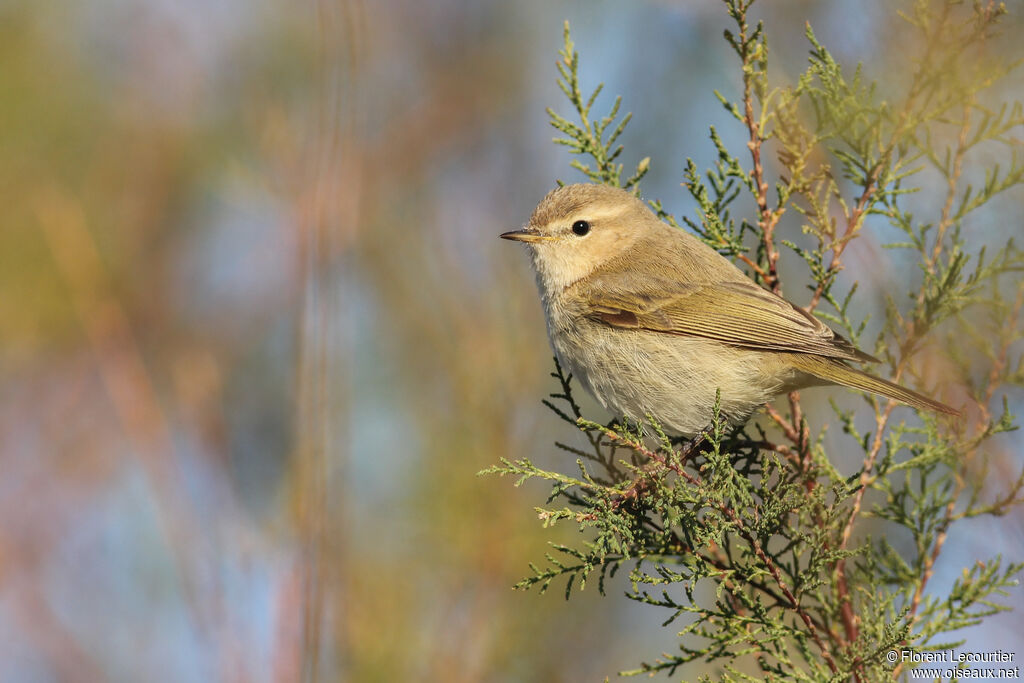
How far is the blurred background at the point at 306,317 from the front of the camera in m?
2.91

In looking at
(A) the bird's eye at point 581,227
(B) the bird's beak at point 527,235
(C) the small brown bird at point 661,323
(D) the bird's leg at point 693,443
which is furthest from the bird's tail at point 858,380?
(B) the bird's beak at point 527,235

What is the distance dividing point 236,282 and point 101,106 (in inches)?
65.2

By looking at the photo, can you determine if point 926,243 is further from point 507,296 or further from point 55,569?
point 55,569

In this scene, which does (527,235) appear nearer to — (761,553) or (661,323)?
(661,323)

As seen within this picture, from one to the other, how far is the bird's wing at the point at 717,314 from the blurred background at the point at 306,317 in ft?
1.33

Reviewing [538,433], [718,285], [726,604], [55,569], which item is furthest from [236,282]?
[726,604]

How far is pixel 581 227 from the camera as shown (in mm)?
4059

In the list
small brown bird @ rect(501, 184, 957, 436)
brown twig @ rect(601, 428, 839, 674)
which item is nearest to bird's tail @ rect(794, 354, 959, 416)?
small brown bird @ rect(501, 184, 957, 436)

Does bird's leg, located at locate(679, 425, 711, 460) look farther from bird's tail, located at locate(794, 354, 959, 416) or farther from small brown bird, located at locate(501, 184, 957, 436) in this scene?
bird's tail, located at locate(794, 354, 959, 416)

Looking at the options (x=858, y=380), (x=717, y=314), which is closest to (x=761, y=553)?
(x=858, y=380)

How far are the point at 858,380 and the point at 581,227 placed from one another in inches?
57.5

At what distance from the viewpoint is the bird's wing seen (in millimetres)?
3369

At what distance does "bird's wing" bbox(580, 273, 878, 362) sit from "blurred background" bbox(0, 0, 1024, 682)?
404 millimetres

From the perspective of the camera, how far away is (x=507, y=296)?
3.79 m
